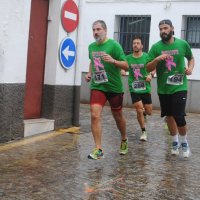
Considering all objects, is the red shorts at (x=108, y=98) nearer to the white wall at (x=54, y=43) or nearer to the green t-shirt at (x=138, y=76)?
the white wall at (x=54, y=43)

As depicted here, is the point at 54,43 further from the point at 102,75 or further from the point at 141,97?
the point at 102,75

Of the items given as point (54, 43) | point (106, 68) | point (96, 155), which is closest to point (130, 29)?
point (54, 43)

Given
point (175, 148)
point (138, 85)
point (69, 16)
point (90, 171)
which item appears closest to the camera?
point (90, 171)

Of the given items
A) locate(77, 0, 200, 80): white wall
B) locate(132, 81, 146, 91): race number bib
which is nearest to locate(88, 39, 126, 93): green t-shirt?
locate(132, 81, 146, 91): race number bib

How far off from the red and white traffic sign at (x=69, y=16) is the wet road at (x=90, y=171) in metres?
2.01

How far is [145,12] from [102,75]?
9.39m

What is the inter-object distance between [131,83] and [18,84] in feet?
8.18

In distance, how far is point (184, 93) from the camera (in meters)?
7.04

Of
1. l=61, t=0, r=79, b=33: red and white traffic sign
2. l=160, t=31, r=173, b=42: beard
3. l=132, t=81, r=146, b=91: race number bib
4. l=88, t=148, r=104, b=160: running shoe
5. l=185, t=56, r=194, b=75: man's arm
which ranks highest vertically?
l=61, t=0, r=79, b=33: red and white traffic sign

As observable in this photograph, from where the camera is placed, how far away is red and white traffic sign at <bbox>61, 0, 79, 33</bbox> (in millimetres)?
8844

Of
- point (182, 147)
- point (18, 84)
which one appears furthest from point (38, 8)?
point (182, 147)

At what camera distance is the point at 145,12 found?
15719mm

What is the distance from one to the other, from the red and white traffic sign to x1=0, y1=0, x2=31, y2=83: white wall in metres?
1.24

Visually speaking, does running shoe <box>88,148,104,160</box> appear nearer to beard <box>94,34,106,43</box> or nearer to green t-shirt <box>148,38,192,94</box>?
green t-shirt <box>148,38,192,94</box>
